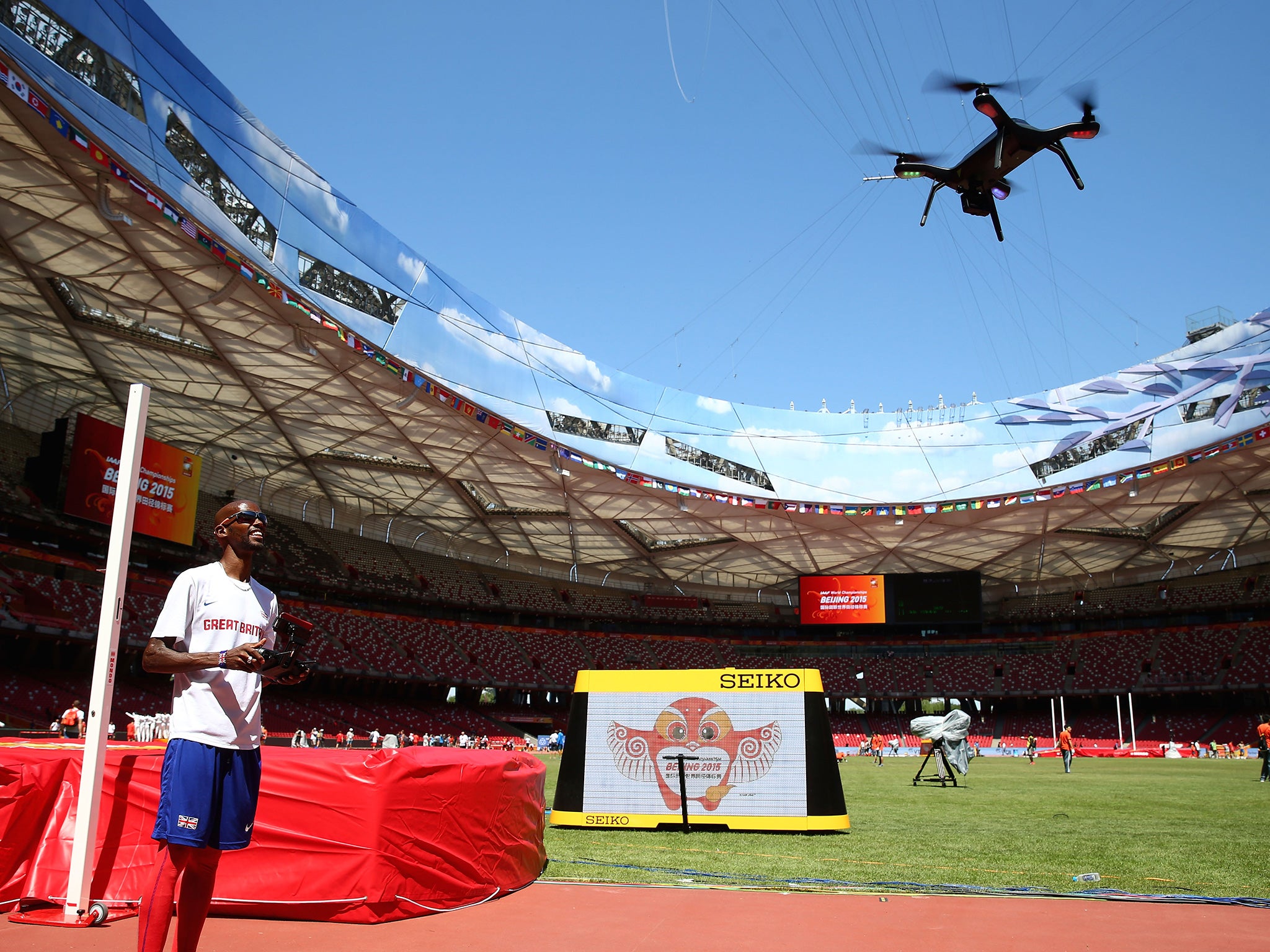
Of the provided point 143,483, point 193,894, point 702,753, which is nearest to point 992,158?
point 702,753

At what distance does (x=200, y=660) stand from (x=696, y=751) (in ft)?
32.1

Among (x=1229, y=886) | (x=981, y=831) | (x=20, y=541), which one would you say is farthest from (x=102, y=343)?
(x=1229, y=886)

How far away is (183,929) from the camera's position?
13.3 feet

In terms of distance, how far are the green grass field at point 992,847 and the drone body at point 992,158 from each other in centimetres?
1089

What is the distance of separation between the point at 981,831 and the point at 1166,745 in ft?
133

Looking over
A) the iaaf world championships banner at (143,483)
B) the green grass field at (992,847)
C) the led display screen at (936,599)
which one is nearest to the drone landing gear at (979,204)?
the green grass field at (992,847)

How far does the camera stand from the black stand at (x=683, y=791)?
12492 mm

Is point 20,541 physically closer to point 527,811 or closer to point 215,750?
point 527,811

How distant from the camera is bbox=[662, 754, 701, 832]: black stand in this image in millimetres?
12492

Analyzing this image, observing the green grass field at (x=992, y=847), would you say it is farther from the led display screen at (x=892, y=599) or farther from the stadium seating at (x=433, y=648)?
the stadium seating at (x=433, y=648)

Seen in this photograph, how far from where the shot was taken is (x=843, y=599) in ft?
197

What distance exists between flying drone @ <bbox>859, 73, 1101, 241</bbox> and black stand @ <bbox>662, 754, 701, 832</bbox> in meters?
12.3

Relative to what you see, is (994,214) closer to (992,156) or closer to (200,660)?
(992,156)

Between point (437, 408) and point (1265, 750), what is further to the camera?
point (437, 408)
